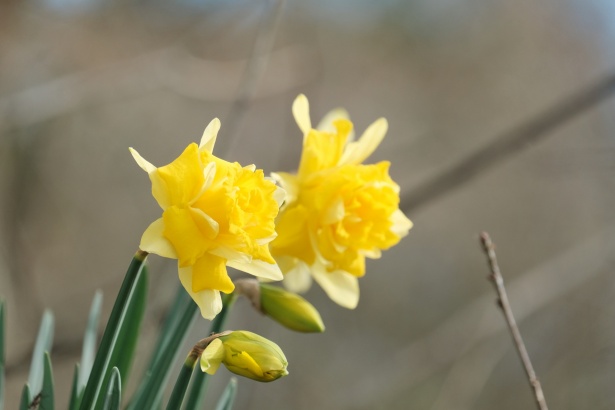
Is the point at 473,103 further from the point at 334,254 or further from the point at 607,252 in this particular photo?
the point at 334,254

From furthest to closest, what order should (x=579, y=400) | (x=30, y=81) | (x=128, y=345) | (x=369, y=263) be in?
(x=369, y=263), (x=30, y=81), (x=579, y=400), (x=128, y=345)

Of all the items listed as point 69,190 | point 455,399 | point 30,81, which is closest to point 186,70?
point 30,81

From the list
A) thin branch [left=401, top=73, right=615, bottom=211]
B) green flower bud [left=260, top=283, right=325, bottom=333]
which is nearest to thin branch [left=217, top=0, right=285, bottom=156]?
thin branch [left=401, top=73, right=615, bottom=211]

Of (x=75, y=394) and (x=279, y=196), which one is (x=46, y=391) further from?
(x=279, y=196)

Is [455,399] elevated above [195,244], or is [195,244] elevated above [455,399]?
[455,399]

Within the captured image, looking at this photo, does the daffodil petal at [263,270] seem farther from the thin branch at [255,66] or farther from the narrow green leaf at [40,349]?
the thin branch at [255,66]

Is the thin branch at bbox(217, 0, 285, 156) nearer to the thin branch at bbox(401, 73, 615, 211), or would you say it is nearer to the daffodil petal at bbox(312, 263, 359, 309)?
the thin branch at bbox(401, 73, 615, 211)
